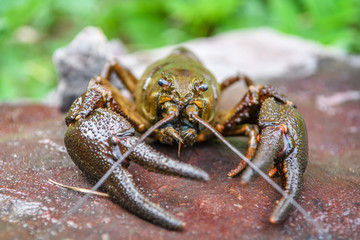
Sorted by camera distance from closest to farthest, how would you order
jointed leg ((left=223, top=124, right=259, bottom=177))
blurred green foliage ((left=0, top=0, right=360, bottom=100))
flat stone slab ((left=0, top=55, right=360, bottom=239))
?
1. flat stone slab ((left=0, top=55, right=360, bottom=239))
2. jointed leg ((left=223, top=124, right=259, bottom=177))
3. blurred green foliage ((left=0, top=0, right=360, bottom=100))

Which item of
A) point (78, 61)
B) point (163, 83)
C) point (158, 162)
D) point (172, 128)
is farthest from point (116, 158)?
point (78, 61)

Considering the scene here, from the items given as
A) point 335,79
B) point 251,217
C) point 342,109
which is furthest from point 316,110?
point 251,217

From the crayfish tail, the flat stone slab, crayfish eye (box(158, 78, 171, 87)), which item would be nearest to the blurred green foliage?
the flat stone slab

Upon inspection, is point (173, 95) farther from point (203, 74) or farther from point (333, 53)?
point (333, 53)

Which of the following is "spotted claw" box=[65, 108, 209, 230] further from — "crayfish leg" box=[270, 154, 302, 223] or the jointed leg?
the jointed leg

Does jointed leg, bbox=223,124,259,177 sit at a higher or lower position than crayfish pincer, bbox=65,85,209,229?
lower

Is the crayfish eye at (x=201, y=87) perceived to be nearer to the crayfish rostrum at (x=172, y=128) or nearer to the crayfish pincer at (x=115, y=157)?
the crayfish rostrum at (x=172, y=128)

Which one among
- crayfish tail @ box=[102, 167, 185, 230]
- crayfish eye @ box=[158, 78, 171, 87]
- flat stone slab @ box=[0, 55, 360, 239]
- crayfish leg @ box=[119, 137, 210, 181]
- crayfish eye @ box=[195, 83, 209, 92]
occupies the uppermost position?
crayfish eye @ box=[158, 78, 171, 87]
